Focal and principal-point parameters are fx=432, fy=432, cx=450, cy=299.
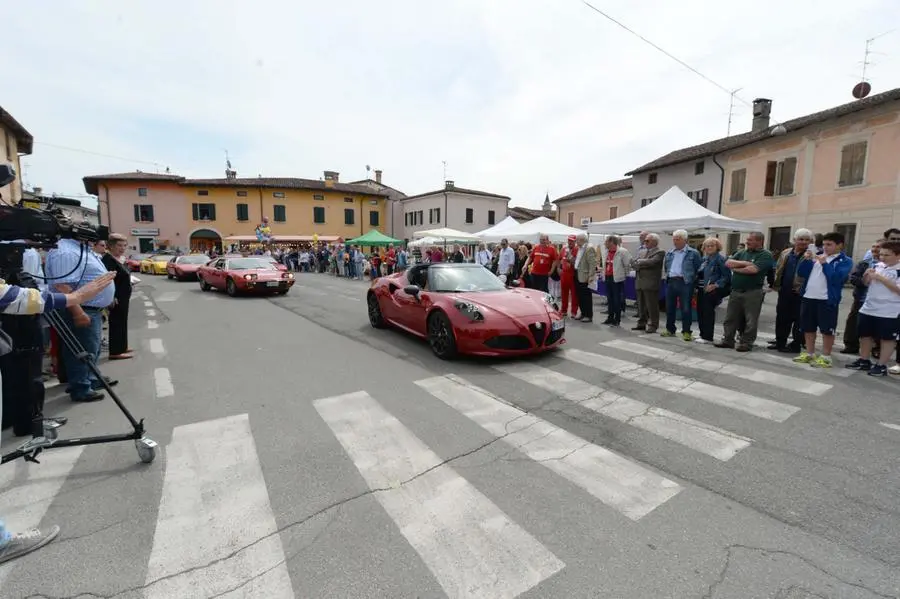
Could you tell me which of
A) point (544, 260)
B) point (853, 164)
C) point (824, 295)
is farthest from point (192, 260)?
point (853, 164)

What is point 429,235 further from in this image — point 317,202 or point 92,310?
point 317,202

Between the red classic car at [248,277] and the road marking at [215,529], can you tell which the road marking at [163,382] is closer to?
the road marking at [215,529]

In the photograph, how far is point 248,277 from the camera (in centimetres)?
1340

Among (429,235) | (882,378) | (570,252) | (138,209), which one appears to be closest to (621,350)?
(882,378)

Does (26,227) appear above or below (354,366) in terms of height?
above

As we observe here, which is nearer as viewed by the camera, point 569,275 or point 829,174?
point 569,275

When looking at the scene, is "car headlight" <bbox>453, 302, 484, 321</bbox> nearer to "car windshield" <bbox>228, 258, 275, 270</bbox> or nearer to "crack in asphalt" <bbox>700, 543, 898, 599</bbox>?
"crack in asphalt" <bbox>700, 543, 898, 599</bbox>

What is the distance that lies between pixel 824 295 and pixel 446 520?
20.3 ft

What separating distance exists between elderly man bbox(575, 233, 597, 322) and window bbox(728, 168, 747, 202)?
20.2m

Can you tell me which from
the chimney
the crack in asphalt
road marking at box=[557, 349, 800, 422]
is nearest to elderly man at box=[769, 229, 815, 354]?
road marking at box=[557, 349, 800, 422]

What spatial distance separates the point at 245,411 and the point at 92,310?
7.84ft

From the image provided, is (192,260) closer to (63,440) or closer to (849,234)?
(63,440)

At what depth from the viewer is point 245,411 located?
13.7ft

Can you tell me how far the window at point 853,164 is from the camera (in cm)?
1800
